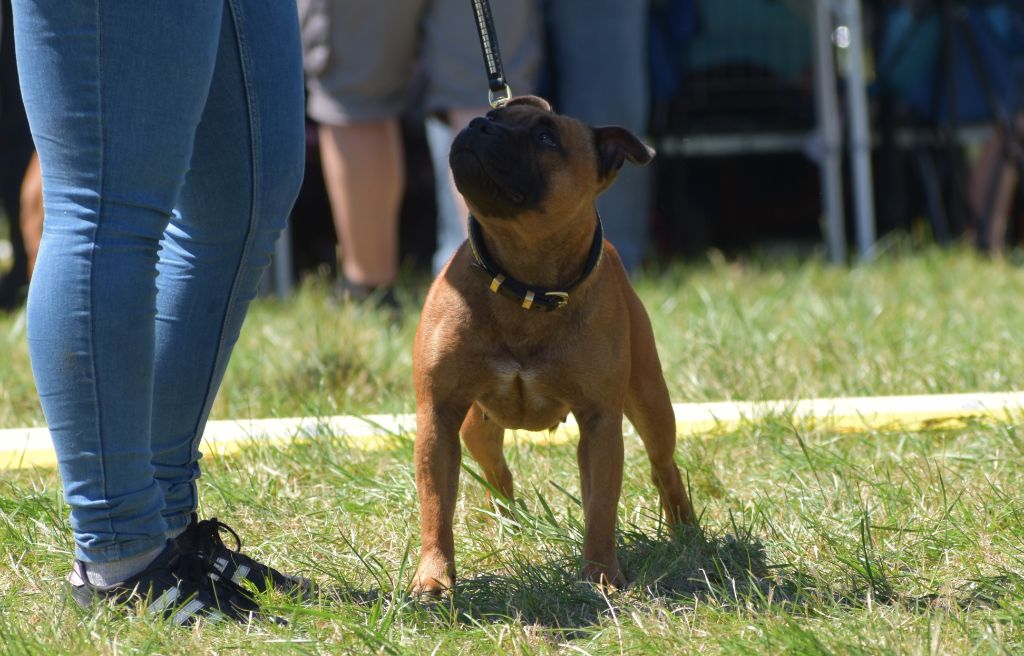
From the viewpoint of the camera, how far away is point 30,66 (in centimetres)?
195

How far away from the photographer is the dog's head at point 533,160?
2.38 meters

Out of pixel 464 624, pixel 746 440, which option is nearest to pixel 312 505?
pixel 464 624

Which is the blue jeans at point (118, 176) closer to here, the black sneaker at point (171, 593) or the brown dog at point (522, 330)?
the black sneaker at point (171, 593)

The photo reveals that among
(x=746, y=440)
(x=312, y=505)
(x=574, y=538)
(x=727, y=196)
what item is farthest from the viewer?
(x=727, y=196)

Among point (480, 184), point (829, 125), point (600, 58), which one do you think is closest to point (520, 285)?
point (480, 184)

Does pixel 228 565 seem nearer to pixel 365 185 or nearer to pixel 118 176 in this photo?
pixel 118 176

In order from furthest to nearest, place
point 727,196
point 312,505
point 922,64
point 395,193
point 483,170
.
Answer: point 727,196
point 922,64
point 395,193
point 312,505
point 483,170

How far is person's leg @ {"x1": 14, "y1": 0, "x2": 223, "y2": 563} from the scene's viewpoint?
6.34 ft

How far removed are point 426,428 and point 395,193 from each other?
2417 mm

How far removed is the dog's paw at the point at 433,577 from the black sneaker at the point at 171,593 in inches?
11.8

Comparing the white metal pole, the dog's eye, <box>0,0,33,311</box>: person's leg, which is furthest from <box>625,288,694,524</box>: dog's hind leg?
the white metal pole

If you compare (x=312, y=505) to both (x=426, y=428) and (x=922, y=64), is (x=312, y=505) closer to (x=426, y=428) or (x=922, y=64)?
(x=426, y=428)

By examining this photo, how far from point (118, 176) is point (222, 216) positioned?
35 centimetres

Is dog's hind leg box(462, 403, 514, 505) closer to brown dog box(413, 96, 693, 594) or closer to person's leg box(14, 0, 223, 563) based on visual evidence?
brown dog box(413, 96, 693, 594)
